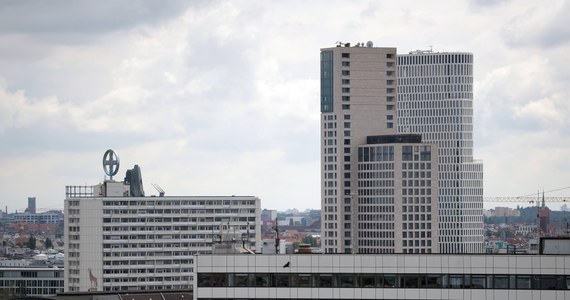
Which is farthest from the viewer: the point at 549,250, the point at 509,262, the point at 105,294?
the point at 105,294

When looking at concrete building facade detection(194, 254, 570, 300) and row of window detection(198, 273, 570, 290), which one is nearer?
concrete building facade detection(194, 254, 570, 300)

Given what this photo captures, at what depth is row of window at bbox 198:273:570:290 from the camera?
275ft

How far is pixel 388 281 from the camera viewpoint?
8469cm

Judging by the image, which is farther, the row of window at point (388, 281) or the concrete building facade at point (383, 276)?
the row of window at point (388, 281)

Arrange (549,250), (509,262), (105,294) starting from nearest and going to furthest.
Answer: (509,262), (549,250), (105,294)

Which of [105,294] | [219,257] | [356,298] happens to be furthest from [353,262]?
[105,294]

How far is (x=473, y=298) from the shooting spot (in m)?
84.2

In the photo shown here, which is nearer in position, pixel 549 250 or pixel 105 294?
pixel 549 250

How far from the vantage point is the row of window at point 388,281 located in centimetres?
8369

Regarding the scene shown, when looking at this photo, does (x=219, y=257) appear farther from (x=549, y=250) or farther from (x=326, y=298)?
(x=549, y=250)

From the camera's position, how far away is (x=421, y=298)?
8456 centimetres

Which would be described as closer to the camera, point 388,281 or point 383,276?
point 383,276

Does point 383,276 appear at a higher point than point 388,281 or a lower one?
higher

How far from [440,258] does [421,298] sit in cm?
257
